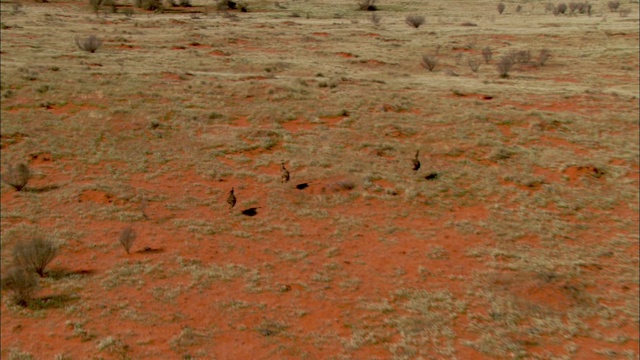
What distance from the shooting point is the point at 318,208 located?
13.9m

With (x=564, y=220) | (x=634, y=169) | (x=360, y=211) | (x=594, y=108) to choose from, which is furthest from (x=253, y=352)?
(x=594, y=108)

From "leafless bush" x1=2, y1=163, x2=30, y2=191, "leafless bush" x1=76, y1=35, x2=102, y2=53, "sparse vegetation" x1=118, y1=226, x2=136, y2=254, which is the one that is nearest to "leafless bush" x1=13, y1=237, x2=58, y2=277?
"sparse vegetation" x1=118, y1=226, x2=136, y2=254

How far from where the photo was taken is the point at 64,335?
29.1 feet

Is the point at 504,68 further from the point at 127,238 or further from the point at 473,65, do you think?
the point at 127,238

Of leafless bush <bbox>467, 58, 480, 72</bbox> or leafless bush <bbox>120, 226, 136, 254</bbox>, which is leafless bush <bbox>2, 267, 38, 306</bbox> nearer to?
leafless bush <bbox>120, 226, 136, 254</bbox>

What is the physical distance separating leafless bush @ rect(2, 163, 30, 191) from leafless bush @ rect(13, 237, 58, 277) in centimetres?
407

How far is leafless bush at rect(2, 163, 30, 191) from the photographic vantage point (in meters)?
14.0

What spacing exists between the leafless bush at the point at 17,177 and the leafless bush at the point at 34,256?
13.4 feet

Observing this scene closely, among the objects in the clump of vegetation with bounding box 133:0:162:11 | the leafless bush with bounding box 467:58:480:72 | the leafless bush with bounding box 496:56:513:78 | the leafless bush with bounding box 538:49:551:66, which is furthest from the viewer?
the clump of vegetation with bounding box 133:0:162:11

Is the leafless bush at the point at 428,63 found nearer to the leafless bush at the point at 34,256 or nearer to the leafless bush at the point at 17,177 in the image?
the leafless bush at the point at 17,177

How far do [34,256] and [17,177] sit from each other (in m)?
4.85

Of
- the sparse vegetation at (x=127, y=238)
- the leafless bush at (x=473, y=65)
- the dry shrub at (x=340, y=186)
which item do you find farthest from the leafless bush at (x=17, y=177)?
the leafless bush at (x=473, y=65)

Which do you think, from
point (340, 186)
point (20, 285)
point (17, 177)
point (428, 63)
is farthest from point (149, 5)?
point (20, 285)

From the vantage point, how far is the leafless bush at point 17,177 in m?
14.0
